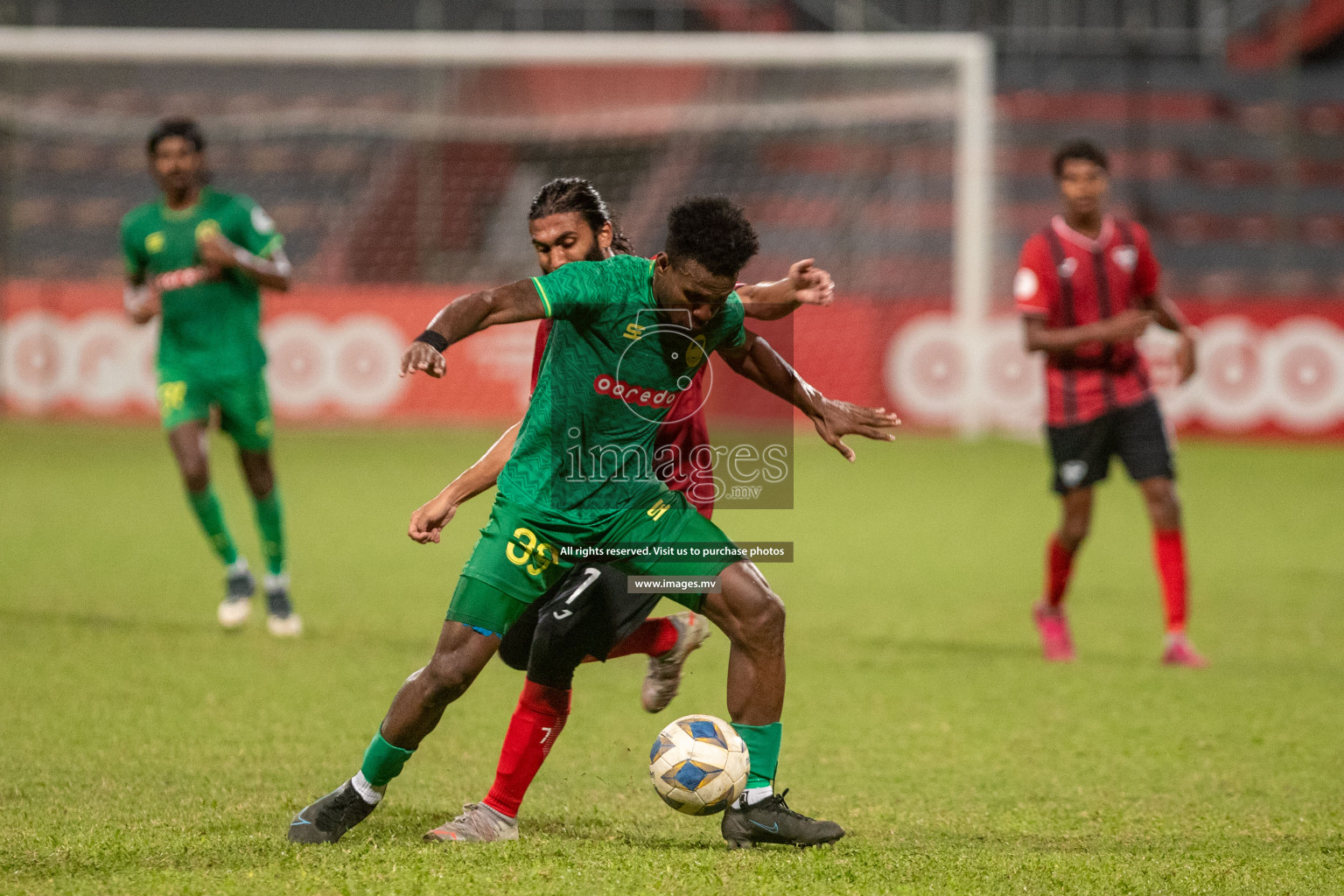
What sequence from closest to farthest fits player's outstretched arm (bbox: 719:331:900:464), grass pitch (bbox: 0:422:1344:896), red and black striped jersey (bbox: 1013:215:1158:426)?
1. grass pitch (bbox: 0:422:1344:896)
2. player's outstretched arm (bbox: 719:331:900:464)
3. red and black striped jersey (bbox: 1013:215:1158:426)

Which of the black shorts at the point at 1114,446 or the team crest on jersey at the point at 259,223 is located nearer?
the black shorts at the point at 1114,446

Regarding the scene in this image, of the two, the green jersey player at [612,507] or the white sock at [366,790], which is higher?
the green jersey player at [612,507]

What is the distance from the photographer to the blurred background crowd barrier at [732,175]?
17344mm

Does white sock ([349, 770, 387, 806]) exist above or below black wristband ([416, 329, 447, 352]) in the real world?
below

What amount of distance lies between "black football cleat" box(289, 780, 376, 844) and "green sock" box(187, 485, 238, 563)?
146 inches

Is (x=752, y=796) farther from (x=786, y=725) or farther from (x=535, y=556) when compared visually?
(x=786, y=725)

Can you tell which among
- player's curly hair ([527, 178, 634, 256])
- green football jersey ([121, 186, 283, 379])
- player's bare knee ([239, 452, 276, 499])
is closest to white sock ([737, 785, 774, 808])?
player's curly hair ([527, 178, 634, 256])

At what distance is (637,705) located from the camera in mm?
6086

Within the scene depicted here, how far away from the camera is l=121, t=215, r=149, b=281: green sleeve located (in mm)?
7660

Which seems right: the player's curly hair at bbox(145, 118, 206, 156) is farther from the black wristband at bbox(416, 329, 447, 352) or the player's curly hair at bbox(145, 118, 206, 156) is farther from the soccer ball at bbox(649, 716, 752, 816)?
the soccer ball at bbox(649, 716, 752, 816)

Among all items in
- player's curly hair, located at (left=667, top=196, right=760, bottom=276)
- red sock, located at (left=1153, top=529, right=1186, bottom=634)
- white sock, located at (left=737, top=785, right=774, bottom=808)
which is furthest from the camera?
red sock, located at (left=1153, top=529, right=1186, bottom=634)

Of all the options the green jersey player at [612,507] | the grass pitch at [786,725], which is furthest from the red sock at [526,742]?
the grass pitch at [786,725]

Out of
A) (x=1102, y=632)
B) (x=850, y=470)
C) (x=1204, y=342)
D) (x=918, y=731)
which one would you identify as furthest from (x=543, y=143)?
(x=918, y=731)

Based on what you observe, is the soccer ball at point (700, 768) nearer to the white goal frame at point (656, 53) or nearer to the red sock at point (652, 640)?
the red sock at point (652, 640)
